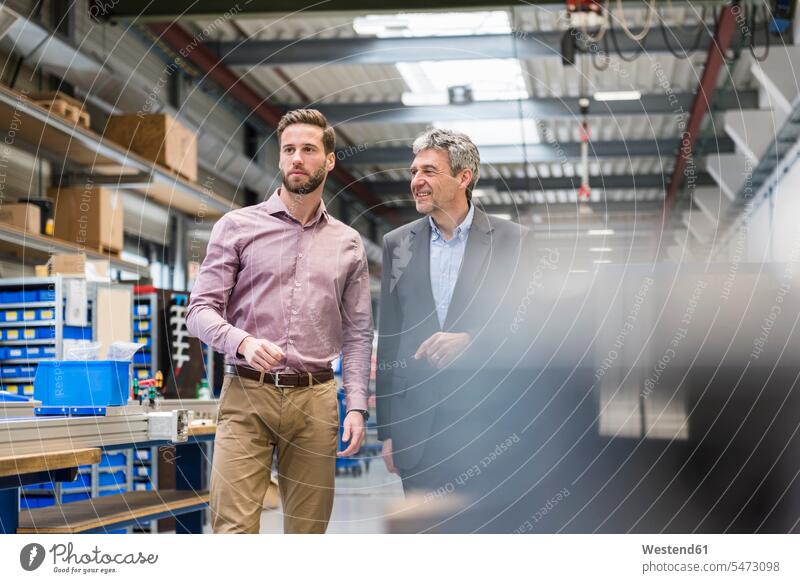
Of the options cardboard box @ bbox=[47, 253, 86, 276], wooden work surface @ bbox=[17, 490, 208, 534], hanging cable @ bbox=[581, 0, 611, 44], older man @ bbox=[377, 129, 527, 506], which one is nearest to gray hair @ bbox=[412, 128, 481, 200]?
older man @ bbox=[377, 129, 527, 506]

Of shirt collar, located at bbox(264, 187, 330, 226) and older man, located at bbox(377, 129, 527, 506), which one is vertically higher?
shirt collar, located at bbox(264, 187, 330, 226)

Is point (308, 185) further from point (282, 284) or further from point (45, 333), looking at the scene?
point (45, 333)

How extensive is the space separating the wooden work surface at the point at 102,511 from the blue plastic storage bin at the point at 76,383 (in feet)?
1.59

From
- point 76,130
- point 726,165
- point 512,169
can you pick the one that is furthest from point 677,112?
point 76,130

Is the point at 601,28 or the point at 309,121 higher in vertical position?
the point at 601,28

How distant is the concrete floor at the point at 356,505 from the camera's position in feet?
19.7

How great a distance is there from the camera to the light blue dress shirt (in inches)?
122

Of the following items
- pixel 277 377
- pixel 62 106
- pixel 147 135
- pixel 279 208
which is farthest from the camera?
pixel 147 135

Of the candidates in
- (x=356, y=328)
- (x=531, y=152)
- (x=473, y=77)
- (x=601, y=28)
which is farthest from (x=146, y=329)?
(x=531, y=152)

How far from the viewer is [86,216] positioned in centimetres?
761

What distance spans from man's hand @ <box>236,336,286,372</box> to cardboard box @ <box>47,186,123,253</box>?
5202mm

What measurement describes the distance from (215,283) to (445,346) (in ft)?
2.28

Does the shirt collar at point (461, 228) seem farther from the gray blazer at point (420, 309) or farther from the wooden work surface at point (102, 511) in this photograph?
the wooden work surface at point (102, 511)

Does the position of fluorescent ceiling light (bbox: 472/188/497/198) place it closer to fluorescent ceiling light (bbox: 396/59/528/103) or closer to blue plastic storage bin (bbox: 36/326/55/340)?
fluorescent ceiling light (bbox: 396/59/528/103)
